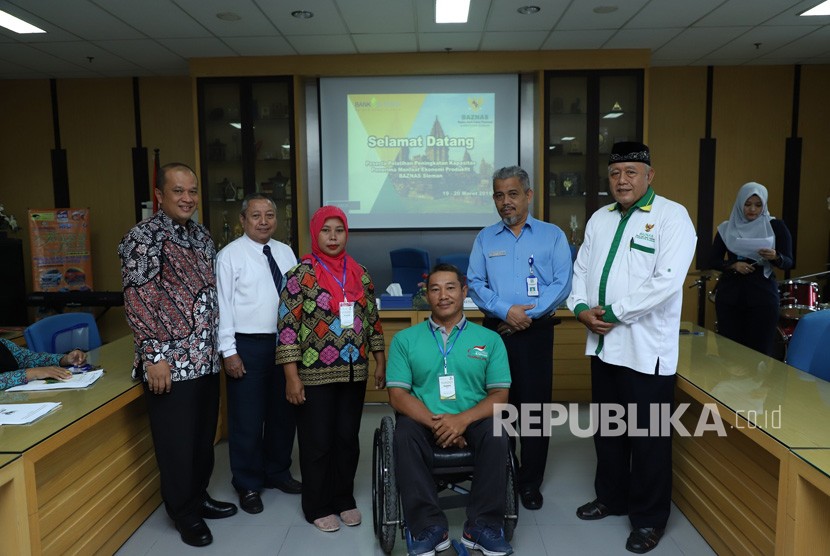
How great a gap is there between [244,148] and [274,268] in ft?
11.1

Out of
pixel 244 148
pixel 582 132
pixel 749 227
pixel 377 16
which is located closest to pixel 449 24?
pixel 377 16

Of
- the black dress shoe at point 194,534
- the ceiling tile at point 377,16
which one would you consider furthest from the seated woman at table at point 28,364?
the ceiling tile at point 377,16

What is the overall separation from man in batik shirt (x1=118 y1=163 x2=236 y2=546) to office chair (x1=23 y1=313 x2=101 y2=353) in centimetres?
73

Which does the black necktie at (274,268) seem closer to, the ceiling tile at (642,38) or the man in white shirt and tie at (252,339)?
the man in white shirt and tie at (252,339)

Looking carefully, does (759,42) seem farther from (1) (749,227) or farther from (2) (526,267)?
(2) (526,267)

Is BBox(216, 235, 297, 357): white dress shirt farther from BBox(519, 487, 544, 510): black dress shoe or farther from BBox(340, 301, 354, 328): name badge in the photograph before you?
BBox(519, 487, 544, 510): black dress shoe

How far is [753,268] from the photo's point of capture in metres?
4.00

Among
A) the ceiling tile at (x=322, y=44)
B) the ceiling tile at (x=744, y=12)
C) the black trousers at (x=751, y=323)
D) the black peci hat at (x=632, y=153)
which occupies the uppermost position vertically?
the ceiling tile at (x=322, y=44)

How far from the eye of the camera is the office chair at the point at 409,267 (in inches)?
199

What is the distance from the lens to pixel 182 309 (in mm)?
2398

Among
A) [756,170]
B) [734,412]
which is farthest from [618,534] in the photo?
[756,170]

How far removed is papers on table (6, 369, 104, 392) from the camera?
7.80 feet

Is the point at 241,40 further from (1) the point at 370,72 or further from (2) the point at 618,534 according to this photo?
(2) the point at 618,534

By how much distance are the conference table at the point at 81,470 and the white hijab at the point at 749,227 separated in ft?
12.9
